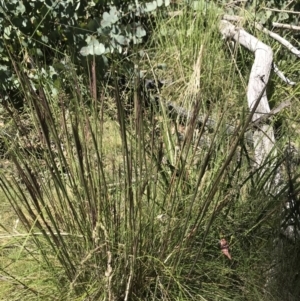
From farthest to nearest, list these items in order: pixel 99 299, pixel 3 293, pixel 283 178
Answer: pixel 283 178 < pixel 3 293 < pixel 99 299

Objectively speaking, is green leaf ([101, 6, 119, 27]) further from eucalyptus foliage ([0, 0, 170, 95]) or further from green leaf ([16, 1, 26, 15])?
green leaf ([16, 1, 26, 15])

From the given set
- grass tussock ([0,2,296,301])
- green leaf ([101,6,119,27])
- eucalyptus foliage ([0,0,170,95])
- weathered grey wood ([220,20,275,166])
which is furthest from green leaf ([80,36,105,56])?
grass tussock ([0,2,296,301])

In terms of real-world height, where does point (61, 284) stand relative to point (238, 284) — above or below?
above

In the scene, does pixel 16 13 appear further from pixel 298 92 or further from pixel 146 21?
pixel 298 92

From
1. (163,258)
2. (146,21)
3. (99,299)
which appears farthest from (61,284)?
(146,21)

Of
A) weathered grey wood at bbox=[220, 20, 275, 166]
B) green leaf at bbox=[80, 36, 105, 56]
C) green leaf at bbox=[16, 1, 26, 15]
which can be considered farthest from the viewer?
green leaf at bbox=[80, 36, 105, 56]

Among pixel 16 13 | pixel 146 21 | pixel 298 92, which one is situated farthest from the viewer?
pixel 146 21

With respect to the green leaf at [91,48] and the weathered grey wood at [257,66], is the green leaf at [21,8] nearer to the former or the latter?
the green leaf at [91,48]

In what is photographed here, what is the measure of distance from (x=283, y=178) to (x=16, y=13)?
1814mm

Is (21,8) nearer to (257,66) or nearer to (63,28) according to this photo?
(63,28)

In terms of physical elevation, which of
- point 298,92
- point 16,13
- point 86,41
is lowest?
point 298,92

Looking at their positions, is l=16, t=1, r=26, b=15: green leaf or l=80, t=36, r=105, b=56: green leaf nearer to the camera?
l=16, t=1, r=26, b=15: green leaf

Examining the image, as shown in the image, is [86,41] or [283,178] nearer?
[283,178]

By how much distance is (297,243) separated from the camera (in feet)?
6.70
